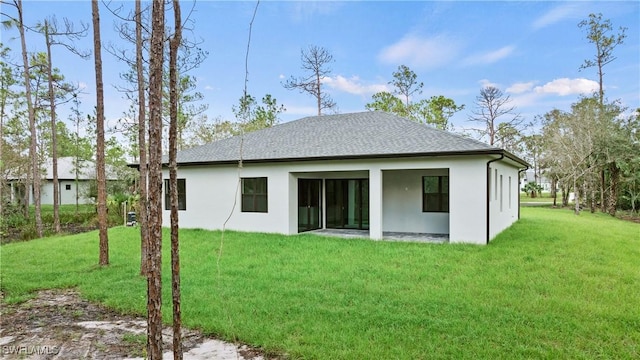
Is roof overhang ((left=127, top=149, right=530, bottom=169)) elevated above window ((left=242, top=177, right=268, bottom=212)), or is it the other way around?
roof overhang ((left=127, top=149, right=530, bottom=169))

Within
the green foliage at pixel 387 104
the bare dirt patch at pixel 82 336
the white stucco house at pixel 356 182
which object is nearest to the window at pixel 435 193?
the white stucco house at pixel 356 182

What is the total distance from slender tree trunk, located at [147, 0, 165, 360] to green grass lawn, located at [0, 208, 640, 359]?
155 cm

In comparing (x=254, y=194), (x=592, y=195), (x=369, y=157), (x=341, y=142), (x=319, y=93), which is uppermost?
(x=319, y=93)

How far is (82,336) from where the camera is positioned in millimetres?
4398

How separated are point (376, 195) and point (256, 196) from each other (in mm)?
4028

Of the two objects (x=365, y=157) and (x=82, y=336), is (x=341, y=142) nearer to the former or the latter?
(x=365, y=157)

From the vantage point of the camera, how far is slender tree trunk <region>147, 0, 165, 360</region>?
260cm

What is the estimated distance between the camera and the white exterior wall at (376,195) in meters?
→ 9.84

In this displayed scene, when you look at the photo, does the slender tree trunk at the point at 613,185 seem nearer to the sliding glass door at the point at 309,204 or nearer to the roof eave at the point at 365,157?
the roof eave at the point at 365,157

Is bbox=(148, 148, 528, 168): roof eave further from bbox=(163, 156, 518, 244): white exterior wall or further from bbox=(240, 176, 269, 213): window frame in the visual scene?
bbox=(240, 176, 269, 213): window frame

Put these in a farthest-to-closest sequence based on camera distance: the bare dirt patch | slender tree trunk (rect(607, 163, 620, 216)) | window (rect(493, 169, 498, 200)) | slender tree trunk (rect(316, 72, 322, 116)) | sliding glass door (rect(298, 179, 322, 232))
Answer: slender tree trunk (rect(316, 72, 322, 116)) → slender tree trunk (rect(607, 163, 620, 216)) → sliding glass door (rect(298, 179, 322, 232)) → window (rect(493, 169, 498, 200)) → the bare dirt patch

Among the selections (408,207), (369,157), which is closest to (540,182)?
(408,207)

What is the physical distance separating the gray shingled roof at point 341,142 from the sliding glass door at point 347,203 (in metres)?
1.69

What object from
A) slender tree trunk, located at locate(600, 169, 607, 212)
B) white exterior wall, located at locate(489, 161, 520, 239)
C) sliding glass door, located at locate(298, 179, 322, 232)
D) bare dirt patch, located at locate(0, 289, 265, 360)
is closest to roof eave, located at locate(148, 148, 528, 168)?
white exterior wall, located at locate(489, 161, 520, 239)
